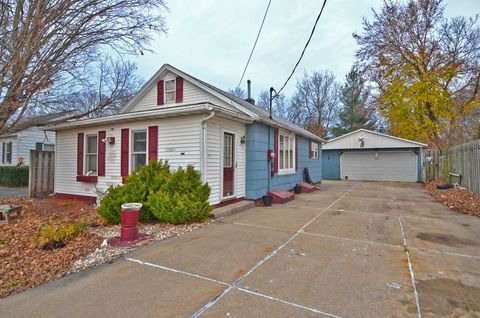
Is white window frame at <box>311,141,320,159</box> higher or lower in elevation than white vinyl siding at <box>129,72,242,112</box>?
lower

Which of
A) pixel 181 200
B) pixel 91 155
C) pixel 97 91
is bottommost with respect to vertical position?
pixel 181 200

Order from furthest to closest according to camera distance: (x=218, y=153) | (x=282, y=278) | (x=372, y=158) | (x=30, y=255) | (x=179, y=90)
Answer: (x=372, y=158) → (x=179, y=90) → (x=218, y=153) → (x=30, y=255) → (x=282, y=278)

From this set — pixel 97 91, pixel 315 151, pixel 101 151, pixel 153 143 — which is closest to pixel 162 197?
pixel 153 143

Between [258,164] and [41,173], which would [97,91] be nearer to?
[41,173]

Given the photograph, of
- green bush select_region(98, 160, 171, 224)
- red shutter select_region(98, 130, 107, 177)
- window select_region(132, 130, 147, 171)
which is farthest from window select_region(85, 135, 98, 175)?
green bush select_region(98, 160, 171, 224)

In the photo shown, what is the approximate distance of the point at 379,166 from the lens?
18.0m

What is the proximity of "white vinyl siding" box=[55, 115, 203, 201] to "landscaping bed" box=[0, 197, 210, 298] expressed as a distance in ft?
6.85

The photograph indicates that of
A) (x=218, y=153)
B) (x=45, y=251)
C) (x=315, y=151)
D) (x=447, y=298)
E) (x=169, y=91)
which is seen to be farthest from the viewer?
(x=315, y=151)

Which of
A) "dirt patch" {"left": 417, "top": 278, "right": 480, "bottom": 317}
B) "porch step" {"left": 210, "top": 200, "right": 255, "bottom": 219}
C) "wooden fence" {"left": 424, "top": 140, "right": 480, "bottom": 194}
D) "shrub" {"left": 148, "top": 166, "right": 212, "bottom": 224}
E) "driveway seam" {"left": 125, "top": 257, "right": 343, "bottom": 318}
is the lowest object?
"driveway seam" {"left": 125, "top": 257, "right": 343, "bottom": 318}

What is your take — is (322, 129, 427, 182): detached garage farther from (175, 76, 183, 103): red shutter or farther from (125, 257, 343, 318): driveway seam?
(125, 257, 343, 318): driveway seam

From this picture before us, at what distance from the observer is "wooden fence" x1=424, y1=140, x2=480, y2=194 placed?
8.59 metres

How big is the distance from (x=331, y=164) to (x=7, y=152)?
22261mm

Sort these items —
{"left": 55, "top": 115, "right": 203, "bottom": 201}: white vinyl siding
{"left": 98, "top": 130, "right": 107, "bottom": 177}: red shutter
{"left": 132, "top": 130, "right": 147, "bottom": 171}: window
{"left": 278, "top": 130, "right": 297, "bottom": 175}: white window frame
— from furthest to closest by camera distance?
{"left": 278, "top": 130, "right": 297, "bottom": 175}: white window frame < {"left": 98, "top": 130, "right": 107, "bottom": 177}: red shutter < {"left": 132, "top": 130, "right": 147, "bottom": 171}: window < {"left": 55, "top": 115, "right": 203, "bottom": 201}: white vinyl siding

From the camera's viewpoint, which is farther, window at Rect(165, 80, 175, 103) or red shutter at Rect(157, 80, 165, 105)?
red shutter at Rect(157, 80, 165, 105)
